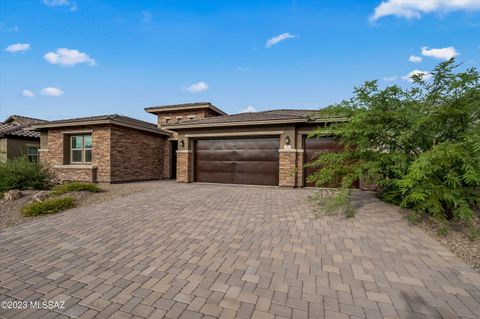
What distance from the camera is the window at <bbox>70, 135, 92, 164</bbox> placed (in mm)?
14258

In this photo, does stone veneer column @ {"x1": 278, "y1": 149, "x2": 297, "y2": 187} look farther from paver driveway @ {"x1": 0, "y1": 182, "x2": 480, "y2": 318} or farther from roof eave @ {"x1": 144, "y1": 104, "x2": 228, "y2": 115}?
roof eave @ {"x1": 144, "y1": 104, "x2": 228, "y2": 115}

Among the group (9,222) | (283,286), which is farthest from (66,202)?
(283,286)

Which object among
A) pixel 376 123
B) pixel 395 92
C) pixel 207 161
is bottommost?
pixel 207 161

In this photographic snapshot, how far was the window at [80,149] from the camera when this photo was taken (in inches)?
561

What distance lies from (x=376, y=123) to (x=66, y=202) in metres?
9.16

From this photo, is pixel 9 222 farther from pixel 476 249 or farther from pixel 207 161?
pixel 476 249

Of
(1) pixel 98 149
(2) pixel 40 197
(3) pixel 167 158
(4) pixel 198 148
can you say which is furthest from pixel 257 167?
(1) pixel 98 149

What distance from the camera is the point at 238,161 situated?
12555 millimetres

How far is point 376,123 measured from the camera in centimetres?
614

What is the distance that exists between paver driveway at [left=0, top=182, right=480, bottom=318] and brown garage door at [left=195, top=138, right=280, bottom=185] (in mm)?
6116

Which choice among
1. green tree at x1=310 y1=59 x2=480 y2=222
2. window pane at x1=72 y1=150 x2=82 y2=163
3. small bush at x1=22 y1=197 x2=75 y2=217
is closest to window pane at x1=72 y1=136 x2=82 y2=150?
window pane at x1=72 y1=150 x2=82 y2=163

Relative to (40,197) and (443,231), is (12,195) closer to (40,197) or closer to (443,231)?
(40,197)

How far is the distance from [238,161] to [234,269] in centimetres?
926

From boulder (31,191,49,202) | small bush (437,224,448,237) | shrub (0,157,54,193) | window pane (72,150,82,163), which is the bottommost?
small bush (437,224,448,237)
